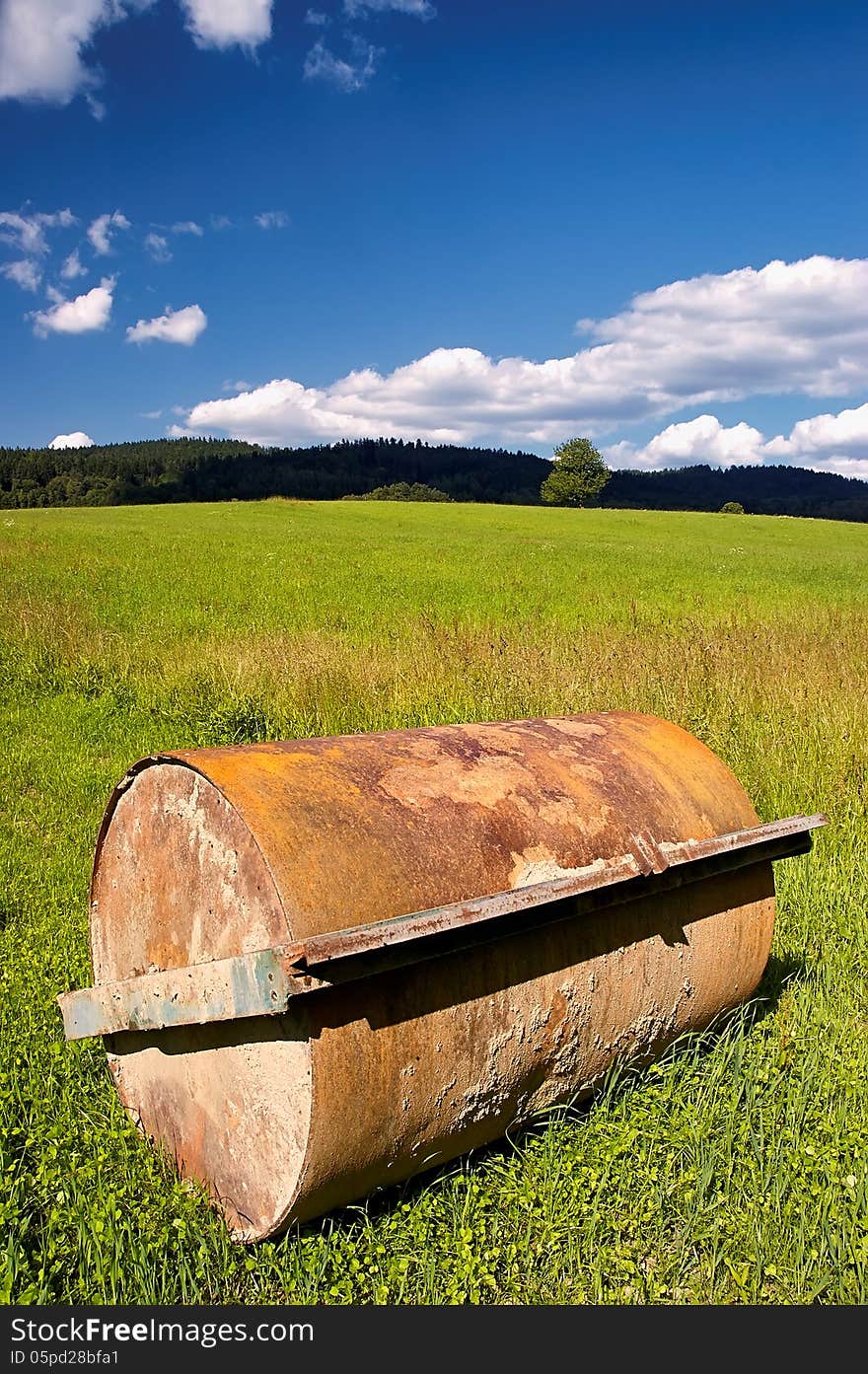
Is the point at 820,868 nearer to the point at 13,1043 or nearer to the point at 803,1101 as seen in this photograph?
the point at 803,1101

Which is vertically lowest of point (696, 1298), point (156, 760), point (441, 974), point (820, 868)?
point (696, 1298)

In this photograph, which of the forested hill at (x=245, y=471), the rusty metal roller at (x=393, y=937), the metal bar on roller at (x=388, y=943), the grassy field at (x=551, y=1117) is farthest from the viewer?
the forested hill at (x=245, y=471)

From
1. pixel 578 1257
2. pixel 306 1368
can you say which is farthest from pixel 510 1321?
A: pixel 306 1368

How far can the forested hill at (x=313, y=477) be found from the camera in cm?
9688

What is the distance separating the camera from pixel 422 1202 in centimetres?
282

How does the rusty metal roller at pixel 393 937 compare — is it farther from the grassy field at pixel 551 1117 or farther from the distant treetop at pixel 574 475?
the distant treetop at pixel 574 475

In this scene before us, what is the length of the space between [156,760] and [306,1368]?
1.74 metres

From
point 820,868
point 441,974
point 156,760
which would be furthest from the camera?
point 820,868

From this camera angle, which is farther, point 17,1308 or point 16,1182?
point 16,1182

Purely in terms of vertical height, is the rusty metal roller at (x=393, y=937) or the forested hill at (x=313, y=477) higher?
the forested hill at (x=313, y=477)

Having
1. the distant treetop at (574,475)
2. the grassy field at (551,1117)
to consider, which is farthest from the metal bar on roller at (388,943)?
the distant treetop at (574,475)

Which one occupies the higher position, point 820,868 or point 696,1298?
point 820,868

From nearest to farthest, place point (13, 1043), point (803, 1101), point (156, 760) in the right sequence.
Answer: point (156, 760) < point (803, 1101) < point (13, 1043)

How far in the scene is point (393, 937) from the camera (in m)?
2.34
